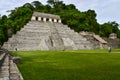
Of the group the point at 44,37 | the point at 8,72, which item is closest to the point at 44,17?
the point at 44,37

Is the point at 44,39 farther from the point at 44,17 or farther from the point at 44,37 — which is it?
the point at 44,17

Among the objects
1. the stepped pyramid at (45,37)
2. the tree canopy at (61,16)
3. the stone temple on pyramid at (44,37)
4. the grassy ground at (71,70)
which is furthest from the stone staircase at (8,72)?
the tree canopy at (61,16)

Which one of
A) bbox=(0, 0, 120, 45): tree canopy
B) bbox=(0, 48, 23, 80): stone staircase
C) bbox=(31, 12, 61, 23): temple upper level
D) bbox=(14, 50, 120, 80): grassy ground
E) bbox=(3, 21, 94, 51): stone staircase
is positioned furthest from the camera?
bbox=(0, 0, 120, 45): tree canopy

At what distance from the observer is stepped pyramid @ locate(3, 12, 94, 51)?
59.1 metres

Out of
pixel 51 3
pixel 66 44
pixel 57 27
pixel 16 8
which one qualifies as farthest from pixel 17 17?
pixel 51 3

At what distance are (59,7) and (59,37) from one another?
37783mm

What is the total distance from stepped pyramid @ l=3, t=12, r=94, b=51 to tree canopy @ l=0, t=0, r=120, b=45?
781 cm

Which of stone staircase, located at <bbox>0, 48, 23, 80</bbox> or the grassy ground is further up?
stone staircase, located at <bbox>0, 48, 23, 80</bbox>

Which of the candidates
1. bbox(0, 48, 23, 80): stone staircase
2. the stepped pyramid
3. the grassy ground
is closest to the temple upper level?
the stepped pyramid

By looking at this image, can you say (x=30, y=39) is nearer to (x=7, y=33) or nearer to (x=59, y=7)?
(x=7, y=33)

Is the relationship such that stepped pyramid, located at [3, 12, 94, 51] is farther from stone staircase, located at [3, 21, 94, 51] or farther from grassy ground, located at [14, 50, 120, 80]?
grassy ground, located at [14, 50, 120, 80]

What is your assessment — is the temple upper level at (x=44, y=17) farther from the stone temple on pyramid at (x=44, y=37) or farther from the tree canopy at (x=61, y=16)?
the tree canopy at (x=61, y=16)

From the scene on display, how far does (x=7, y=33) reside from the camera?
72500 millimetres

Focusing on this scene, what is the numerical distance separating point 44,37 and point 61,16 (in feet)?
73.3
